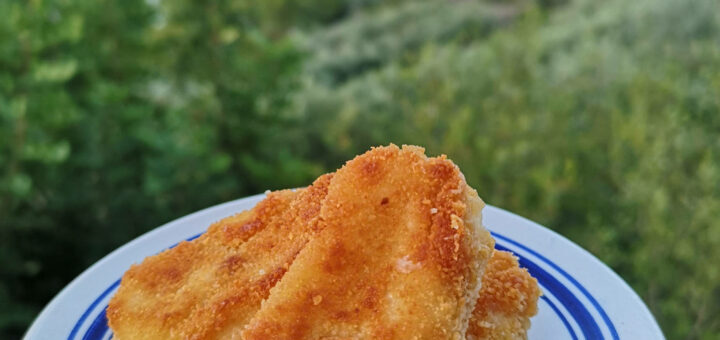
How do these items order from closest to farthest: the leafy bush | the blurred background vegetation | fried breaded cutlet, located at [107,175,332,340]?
fried breaded cutlet, located at [107,175,332,340], the blurred background vegetation, the leafy bush

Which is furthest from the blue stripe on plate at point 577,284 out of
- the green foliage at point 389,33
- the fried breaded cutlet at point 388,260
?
the green foliage at point 389,33

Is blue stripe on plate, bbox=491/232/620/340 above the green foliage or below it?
below

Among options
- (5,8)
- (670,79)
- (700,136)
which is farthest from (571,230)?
(5,8)

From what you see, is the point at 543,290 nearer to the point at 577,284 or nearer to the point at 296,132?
the point at 577,284

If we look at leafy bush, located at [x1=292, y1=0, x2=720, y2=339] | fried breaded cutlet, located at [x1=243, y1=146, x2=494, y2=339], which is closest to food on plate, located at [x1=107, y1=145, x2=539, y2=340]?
fried breaded cutlet, located at [x1=243, y1=146, x2=494, y2=339]

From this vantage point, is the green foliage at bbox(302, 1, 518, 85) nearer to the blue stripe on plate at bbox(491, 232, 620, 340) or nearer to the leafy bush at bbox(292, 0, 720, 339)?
the leafy bush at bbox(292, 0, 720, 339)

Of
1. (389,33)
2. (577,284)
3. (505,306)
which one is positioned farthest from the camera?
(389,33)

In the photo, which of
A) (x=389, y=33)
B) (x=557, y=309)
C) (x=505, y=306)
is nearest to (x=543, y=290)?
(x=557, y=309)
